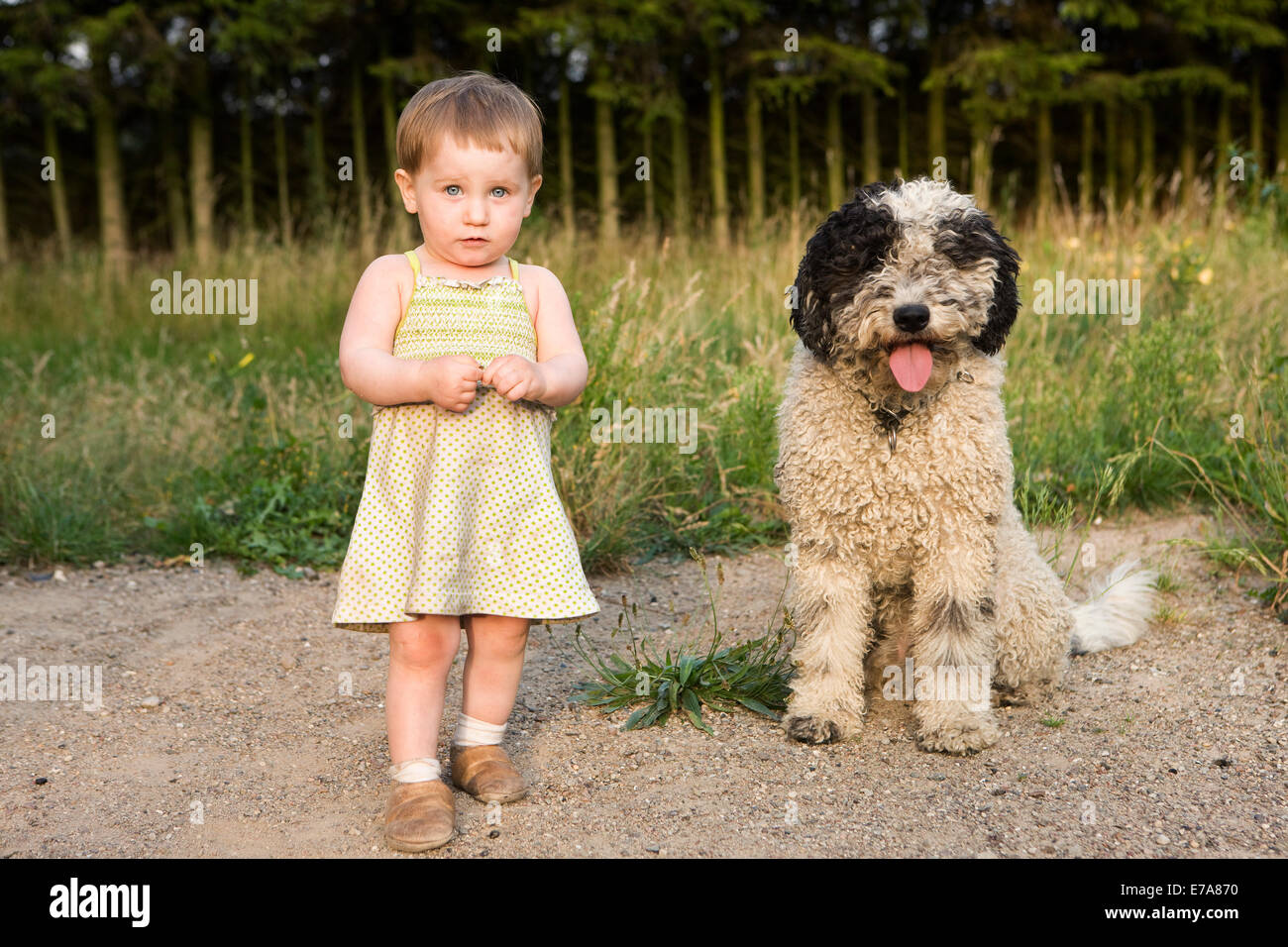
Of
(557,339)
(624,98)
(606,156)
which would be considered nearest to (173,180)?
(606,156)

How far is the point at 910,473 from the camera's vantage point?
129 inches

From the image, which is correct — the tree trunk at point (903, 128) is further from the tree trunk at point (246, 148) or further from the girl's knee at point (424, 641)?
the girl's knee at point (424, 641)

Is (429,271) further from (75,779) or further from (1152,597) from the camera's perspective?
(1152,597)

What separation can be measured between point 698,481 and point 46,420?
137 inches

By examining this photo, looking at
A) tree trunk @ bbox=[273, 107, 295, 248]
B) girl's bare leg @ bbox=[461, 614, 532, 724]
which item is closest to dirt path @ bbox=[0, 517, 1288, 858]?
girl's bare leg @ bbox=[461, 614, 532, 724]

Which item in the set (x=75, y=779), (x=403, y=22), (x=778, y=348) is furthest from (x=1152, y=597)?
(x=403, y=22)

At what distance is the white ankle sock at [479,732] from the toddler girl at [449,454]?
0.41ft

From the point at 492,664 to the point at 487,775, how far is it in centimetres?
30

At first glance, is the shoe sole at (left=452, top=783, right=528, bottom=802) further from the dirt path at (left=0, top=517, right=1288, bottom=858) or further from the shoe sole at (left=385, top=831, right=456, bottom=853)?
the shoe sole at (left=385, top=831, right=456, bottom=853)

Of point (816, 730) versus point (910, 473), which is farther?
point (816, 730)

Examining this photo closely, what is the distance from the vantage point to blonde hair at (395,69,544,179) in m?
2.75

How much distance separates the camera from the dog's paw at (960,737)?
3350 mm

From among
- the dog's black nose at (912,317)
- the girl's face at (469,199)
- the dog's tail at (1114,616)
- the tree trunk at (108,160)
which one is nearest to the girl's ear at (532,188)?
the girl's face at (469,199)

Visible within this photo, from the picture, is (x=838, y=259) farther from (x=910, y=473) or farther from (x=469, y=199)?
(x=469, y=199)
